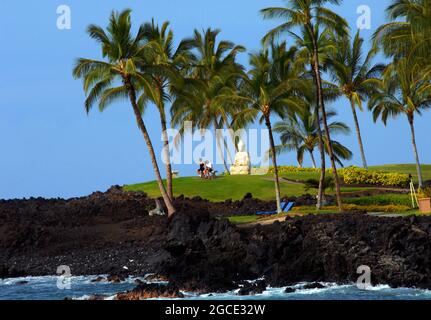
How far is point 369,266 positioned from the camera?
2631cm

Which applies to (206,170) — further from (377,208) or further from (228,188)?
(377,208)

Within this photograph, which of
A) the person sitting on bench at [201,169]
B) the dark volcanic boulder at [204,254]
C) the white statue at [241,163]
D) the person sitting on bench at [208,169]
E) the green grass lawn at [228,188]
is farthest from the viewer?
the white statue at [241,163]

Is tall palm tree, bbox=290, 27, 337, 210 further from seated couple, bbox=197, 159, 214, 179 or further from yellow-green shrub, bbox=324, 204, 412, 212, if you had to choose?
seated couple, bbox=197, 159, 214, 179

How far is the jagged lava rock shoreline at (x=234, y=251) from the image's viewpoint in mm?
26308

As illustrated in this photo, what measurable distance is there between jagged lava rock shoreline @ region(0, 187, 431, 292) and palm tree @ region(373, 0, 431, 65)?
40.7ft

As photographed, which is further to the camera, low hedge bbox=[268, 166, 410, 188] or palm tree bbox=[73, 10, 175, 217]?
low hedge bbox=[268, 166, 410, 188]

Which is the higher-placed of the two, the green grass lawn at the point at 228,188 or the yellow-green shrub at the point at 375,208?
the green grass lawn at the point at 228,188

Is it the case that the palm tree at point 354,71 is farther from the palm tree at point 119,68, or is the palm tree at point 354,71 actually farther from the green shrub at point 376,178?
the palm tree at point 119,68

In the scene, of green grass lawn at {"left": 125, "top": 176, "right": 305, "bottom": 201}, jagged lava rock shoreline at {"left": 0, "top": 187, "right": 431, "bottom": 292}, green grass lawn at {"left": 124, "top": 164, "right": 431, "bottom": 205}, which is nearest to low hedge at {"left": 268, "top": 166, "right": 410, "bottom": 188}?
green grass lawn at {"left": 124, "top": 164, "right": 431, "bottom": 205}

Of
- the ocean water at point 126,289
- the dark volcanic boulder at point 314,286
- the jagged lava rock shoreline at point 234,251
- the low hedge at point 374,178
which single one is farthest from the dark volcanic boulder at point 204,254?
the low hedge at point 374,178

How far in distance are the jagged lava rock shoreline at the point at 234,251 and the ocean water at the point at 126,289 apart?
908 mm

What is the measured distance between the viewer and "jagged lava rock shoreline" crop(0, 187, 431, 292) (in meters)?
26.3

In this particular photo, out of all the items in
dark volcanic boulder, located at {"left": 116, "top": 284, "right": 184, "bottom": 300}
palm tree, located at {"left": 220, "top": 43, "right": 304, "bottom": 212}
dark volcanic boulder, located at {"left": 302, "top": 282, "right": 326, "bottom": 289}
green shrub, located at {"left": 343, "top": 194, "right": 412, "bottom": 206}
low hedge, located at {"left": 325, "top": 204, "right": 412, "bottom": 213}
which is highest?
palm tree, located at {"left": 220, "top": 43, "right": 304, "bottom": 212}
